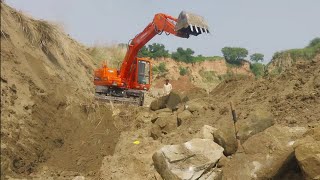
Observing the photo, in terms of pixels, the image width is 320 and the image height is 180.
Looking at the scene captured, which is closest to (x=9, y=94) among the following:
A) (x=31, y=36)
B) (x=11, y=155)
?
(x=11, y=155)

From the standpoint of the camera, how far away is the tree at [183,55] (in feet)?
135

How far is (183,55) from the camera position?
42.0 meters

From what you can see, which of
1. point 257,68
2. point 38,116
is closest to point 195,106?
point 38,116

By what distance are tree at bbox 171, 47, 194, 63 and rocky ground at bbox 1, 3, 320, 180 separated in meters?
30.7

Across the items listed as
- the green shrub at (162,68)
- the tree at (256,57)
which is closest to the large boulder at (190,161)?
the green shrub at (162,68)

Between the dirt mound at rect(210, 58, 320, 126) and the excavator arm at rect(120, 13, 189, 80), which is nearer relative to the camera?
the dirt mound at rect(210, 58, 320, 126)

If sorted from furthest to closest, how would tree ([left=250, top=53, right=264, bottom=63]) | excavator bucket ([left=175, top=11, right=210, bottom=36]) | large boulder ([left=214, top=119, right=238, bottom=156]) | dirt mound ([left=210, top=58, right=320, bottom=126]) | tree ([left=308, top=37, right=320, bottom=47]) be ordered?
tree ([left=250, top=53, right=264, bottom=63]), tree ([left=308, top=37, right=320, bottom=47]), excavator bucket ([left=175, top=11, right=210, bottom=36]), dirt mound ([left=210, top=58, right=320, bottom=126]), large boulder ([left=214, top=119, right=238, bottom=156])

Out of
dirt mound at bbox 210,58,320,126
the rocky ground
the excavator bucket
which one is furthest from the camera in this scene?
the excavator bucket

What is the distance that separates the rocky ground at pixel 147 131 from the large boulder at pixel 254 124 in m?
0.02

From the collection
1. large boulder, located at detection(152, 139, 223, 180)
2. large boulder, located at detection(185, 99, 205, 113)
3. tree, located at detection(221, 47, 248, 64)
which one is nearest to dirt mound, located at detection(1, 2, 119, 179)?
large boulder, located at detection(152, 139, 223, 180)

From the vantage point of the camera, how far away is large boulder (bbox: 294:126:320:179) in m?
5.48

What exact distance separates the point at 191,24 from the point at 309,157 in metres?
5.59

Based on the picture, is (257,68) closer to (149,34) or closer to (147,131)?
(149,34)

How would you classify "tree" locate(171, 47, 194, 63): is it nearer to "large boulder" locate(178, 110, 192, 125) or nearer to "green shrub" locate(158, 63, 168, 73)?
"green shrub" locate(158, 63, 168, 73)
